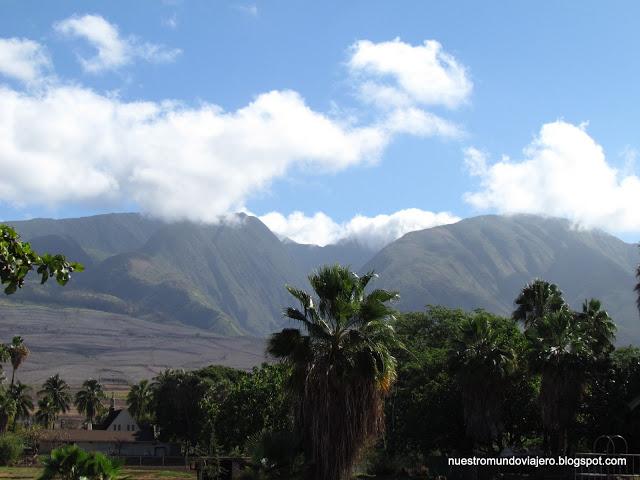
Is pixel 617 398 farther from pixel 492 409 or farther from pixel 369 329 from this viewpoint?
pixel 369 329

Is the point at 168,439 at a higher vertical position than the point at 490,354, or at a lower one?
lower

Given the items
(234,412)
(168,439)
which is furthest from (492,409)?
(168,439)

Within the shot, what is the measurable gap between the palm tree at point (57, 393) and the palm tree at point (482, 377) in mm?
80424

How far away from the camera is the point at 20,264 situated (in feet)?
21.5

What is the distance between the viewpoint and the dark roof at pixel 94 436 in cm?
9286

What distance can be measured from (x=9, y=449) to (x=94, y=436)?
32155 mm

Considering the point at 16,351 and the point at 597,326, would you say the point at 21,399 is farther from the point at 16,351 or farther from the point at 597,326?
the point at 597,326

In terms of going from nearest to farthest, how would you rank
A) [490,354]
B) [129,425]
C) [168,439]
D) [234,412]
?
[490,354], [234,412], [168,439], [129,425]

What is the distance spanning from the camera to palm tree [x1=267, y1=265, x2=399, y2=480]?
72.3 feet

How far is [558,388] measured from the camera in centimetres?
3753

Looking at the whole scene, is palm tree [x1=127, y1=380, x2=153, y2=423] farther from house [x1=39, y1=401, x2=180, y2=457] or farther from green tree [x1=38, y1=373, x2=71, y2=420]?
green tree [x1=38, y1=373, x2=71, y2=420]

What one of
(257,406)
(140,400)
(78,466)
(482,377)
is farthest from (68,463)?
(140,400)

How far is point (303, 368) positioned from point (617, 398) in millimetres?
23141

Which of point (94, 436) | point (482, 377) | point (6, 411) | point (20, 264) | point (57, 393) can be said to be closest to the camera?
point (20, 264)
